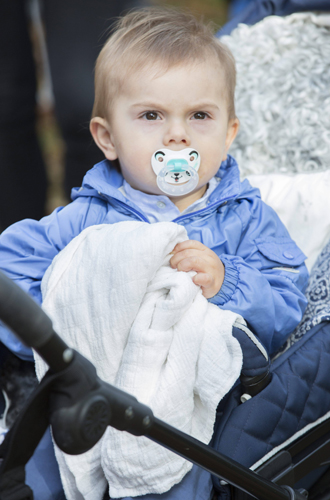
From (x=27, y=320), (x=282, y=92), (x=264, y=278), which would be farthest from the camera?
(x=282, y=92)

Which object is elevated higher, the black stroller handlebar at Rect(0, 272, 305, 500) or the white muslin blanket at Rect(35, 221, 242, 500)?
the black stroller handlebar at Rect(0, 272, 305, 500)

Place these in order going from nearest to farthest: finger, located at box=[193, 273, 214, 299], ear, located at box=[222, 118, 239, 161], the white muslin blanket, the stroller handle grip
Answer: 1. the stroller handle grip
2. the white muslin blanket
3. finger, located at box=[193, 273, 214, 299]
4. ear, located at box=[222, 118, 239, 161]

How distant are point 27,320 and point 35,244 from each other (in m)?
0.62

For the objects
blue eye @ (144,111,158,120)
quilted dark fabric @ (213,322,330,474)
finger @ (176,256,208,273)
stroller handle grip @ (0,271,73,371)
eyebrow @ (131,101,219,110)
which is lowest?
quilted dark fabric @ (213,322,330,474)

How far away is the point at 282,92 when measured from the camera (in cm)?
156

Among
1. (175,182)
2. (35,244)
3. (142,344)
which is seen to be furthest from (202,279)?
(35,244)

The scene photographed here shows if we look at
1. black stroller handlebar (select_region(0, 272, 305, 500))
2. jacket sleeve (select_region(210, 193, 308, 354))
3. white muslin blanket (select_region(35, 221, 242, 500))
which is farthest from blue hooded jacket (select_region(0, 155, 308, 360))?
black stroller handlebar (select_region(0, 272, 305, 500))

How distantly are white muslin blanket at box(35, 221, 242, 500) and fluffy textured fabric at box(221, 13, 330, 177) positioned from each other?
2.25 feet

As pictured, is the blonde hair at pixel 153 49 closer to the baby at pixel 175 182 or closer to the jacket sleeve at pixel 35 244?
the baby at pixel 175 182

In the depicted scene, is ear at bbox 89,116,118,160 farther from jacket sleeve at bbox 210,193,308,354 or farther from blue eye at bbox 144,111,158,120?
jacket sleeve at bbox 210,193,308,354

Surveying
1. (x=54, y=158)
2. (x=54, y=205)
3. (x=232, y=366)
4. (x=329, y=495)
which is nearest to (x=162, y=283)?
(x=232, y=366)

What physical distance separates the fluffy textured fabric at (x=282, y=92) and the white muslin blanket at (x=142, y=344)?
686mm

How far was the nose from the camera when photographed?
1.15 m

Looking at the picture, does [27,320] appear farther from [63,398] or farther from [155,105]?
[155,105]
